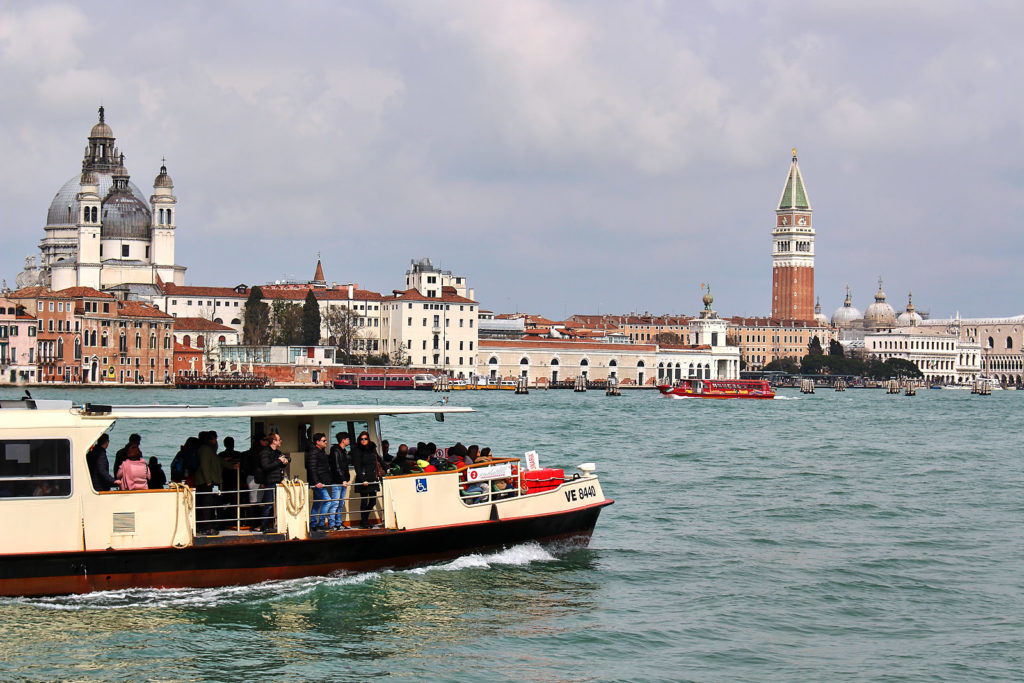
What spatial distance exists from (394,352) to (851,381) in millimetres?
45933

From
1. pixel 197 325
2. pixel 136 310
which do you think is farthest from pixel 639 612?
pixel 197 325

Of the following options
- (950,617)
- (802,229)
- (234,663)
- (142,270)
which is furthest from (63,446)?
(802,229)

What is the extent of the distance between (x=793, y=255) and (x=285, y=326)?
76.3m

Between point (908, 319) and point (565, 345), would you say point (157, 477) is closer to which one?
point (565, 345)

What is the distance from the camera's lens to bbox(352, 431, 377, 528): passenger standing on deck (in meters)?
12.6

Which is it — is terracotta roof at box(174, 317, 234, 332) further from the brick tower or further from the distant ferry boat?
the brick tower

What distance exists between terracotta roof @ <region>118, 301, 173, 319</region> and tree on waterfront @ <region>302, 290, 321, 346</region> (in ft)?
38.0

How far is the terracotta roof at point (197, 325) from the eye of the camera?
89375 mm

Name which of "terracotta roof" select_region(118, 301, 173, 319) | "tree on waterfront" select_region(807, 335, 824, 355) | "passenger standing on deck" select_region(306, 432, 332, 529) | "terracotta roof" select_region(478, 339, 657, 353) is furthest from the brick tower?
"passenger standing on deck" select_region(306, 432, 332, 529)

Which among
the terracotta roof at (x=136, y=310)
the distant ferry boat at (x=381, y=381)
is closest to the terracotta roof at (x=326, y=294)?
the distant ferry boat at (x=381, y=381)

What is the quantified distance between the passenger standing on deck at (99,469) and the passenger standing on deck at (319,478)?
1.63 metres

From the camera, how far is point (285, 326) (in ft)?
303

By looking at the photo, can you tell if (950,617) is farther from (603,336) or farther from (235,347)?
(603,336)

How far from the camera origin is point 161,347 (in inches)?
3108
